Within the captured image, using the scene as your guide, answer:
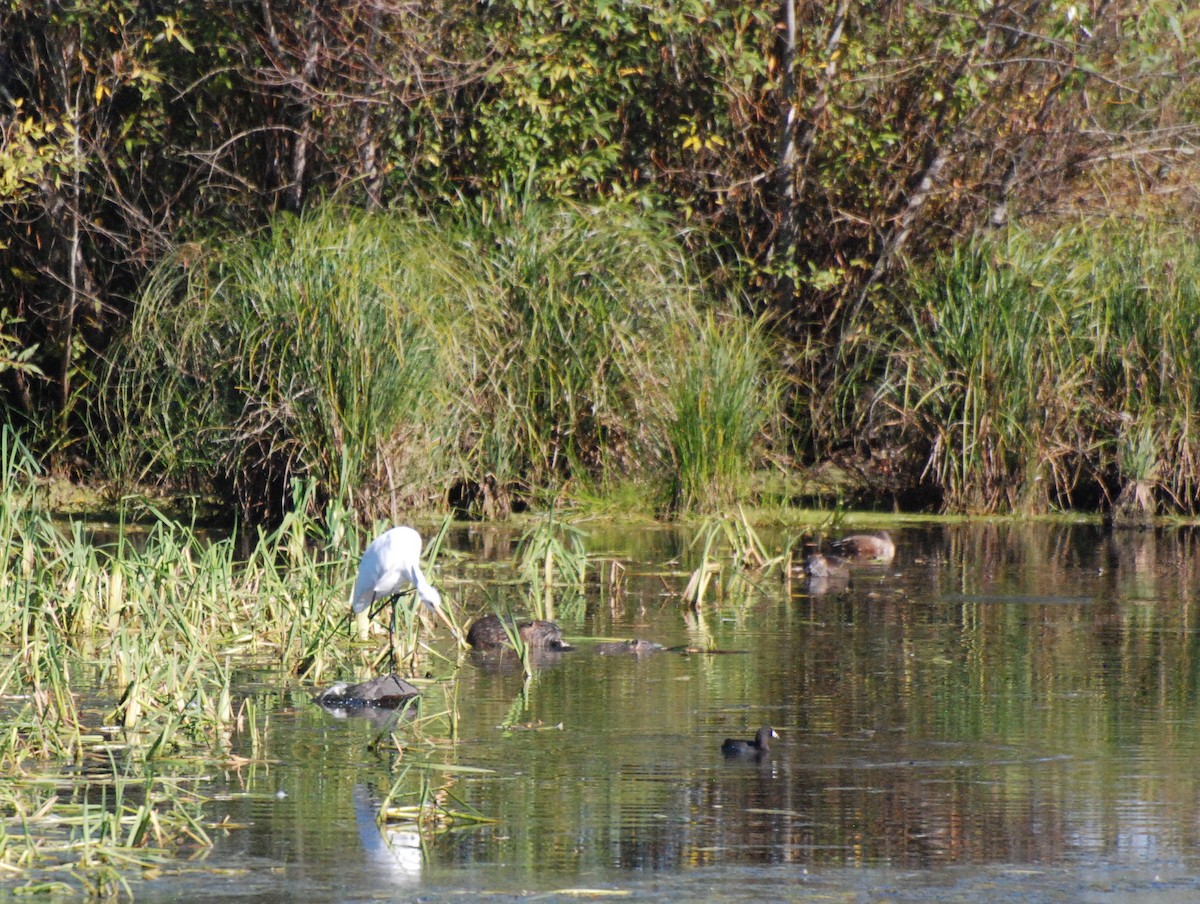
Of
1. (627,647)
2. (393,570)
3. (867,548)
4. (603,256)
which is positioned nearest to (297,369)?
(603,256)

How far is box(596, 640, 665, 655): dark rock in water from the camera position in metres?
→ 8.21

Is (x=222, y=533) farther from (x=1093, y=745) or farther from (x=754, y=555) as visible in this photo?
(x=1093, y=745)

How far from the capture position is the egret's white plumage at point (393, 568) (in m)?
7.10

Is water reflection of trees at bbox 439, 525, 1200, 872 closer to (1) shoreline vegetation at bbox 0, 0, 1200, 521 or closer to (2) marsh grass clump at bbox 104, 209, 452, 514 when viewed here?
(2) marsh grass clump at bbox 104, 209, 452, 514

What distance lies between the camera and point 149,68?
14.5m

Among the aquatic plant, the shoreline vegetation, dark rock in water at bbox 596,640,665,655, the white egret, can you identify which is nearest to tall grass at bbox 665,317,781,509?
the shoreline vegetation

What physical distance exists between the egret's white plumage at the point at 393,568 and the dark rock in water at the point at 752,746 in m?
1.45

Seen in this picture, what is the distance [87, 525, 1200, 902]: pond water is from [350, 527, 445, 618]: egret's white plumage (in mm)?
419

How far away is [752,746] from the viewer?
19.8 feet

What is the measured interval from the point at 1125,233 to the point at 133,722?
1141 centimetres

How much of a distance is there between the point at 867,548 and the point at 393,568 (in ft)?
17.5

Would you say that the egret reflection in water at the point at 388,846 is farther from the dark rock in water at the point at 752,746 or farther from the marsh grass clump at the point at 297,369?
the marsh grass clump at the point at 297,369

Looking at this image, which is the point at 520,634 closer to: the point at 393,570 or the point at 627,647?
the point at 627,647

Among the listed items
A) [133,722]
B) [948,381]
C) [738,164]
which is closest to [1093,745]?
[133,722]
